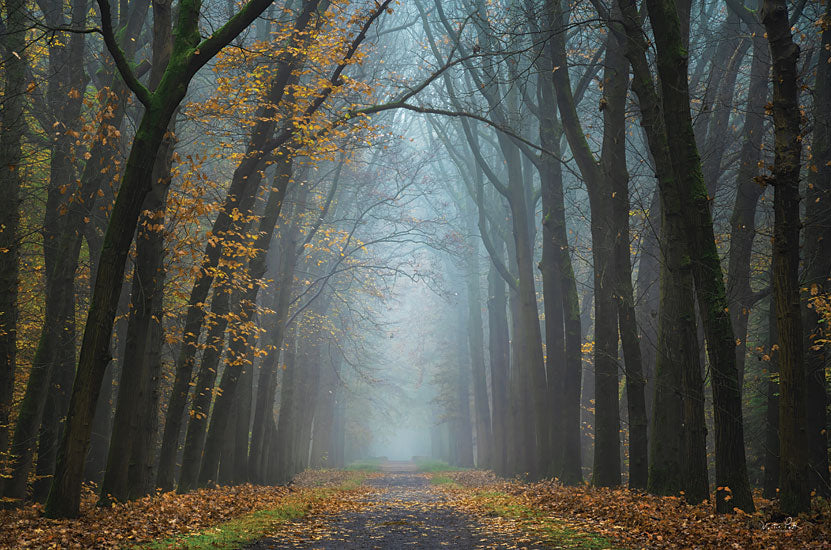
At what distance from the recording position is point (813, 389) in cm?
1137

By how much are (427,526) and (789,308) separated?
5738 mm

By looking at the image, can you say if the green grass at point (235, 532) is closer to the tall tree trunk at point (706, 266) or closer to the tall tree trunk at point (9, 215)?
the tall tree trunk at point (9, 215)

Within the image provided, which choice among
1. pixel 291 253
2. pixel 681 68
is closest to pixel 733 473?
pixel 681 68

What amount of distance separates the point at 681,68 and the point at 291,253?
51.3 feet

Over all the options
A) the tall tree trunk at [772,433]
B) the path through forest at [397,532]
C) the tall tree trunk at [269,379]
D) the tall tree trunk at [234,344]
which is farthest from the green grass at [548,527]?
the tall tree trunk at [269,379]

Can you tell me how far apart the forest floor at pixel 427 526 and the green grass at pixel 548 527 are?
0.01 metres

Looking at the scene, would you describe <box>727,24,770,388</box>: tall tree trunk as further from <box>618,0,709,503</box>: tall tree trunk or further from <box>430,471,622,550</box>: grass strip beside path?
<box>430,471,622,550</box>: grass strip beside path

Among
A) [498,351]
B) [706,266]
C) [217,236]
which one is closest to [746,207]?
[706,266]

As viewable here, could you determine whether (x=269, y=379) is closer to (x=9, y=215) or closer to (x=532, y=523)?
(x=9, y=215)

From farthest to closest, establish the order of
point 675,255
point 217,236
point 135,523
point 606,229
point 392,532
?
point 606,229
point 217,236
point 675,255
point 392,532
point 135,523

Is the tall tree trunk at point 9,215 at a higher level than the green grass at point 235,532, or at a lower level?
higher

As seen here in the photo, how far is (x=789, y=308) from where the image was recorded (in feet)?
25.1

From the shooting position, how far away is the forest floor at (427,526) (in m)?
6.84

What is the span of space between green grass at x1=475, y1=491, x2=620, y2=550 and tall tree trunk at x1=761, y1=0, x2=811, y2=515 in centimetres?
226
